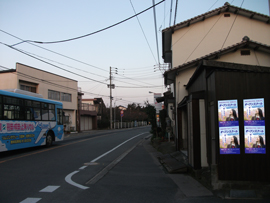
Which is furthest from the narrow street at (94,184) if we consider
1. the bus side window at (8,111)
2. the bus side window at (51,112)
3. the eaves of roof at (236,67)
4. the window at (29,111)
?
the bus side window at (51,112)

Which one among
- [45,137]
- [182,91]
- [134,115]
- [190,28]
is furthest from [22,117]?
[134,115]

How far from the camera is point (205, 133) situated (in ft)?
25.5

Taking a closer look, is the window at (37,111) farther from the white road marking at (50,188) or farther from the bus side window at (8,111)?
the white road marking at (50,188)

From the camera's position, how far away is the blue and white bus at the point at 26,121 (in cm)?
1144

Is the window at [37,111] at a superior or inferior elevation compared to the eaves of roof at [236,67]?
inferior

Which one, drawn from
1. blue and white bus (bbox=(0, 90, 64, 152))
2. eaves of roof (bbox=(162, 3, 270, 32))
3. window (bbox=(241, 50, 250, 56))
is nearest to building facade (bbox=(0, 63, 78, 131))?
blue and white bus (bbox=(0, 90, 64, 152))

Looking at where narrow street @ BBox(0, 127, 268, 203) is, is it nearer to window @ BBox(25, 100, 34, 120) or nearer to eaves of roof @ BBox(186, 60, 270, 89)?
eaves of roof @ BBox(186, 60, 270, 89)

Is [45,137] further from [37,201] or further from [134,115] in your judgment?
[134,115]

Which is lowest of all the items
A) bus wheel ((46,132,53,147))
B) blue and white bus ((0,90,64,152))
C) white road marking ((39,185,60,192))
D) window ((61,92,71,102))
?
white road marking ((39,185,60,192))

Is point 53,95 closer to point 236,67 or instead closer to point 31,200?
point 31,200

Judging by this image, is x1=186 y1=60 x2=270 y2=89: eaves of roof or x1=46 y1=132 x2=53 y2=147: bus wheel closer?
x1=186 y1=60 x2=270 y2=89: eaves of roof

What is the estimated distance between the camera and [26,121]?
42.6ft

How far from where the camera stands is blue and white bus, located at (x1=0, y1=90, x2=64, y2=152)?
11435 millimetres

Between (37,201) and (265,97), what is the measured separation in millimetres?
5608
